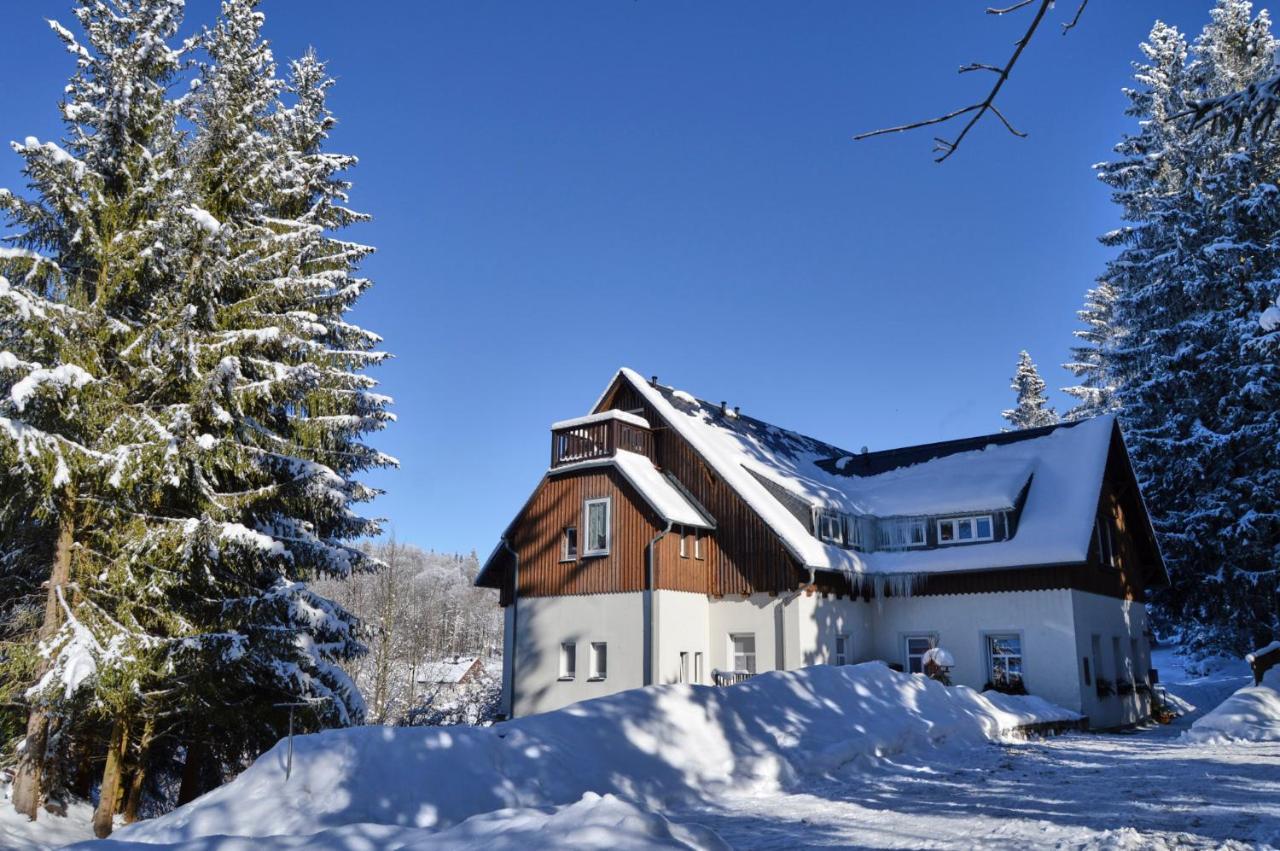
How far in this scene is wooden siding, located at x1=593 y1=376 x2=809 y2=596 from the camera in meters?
21.1

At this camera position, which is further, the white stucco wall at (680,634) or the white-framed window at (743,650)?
the white-framed window at (743,650)

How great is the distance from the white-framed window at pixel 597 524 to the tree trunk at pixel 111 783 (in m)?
11.2

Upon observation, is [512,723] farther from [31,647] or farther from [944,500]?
[944,500]

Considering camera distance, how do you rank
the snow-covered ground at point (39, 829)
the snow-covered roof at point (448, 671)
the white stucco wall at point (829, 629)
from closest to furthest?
the snow-covered ground at point (39, 829), the white stucco wall at point (829, 629), the snow-covered roof at point (448, 671)

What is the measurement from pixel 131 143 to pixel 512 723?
12.5 meters

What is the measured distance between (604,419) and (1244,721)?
15148 millimetres

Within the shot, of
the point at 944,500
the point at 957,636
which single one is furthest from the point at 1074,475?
the point at 957,636

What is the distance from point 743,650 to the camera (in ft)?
70.8

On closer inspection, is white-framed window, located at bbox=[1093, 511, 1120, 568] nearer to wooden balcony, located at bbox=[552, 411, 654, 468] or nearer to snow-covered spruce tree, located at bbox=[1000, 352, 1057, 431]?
wooden balcony, located at bbox=[552, 411, 654, 468]

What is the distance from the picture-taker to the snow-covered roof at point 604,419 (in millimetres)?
23078

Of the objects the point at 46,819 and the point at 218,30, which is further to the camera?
the point at 218,30

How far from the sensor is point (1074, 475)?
74.3 feet

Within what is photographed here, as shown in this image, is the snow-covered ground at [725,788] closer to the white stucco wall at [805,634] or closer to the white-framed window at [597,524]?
the white stucco wall at [805,634]

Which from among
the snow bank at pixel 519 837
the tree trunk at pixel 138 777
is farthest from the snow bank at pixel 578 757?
the tree trunk at pixel 138 777
